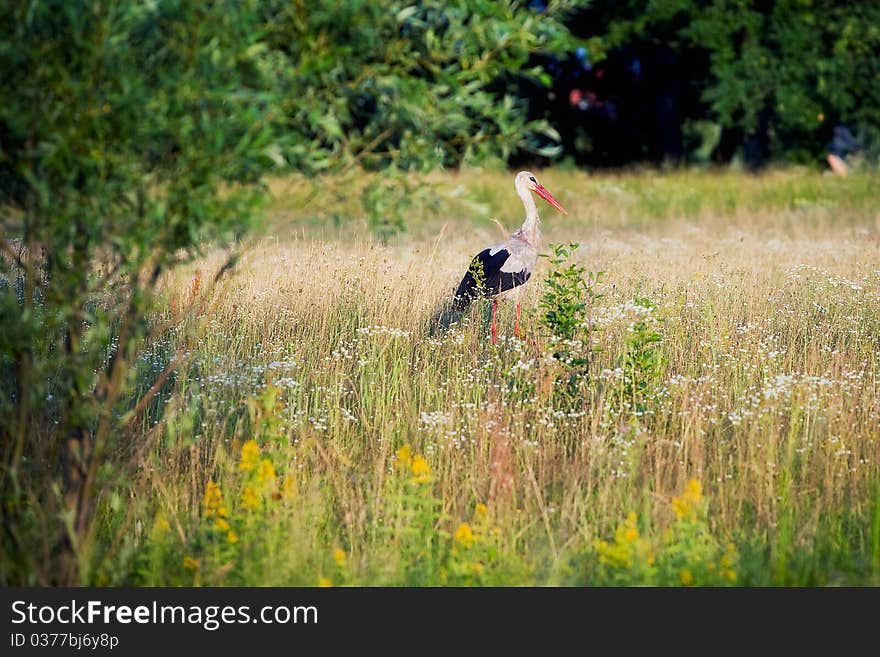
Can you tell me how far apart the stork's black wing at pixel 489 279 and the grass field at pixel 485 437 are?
275 millimetres

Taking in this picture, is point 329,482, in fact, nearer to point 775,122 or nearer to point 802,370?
point 802,370

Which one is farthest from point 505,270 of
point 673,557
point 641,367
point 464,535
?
point 464,535

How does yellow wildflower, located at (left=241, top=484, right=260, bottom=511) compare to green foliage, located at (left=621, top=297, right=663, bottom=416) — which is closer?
yellow wildflower, located at (left=241, top=484, right=260, bottom=511)

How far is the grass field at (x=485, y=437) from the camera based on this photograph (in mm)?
5262

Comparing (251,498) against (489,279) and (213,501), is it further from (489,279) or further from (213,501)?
(489,279)

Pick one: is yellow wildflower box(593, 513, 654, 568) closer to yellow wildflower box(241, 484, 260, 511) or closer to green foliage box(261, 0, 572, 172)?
yellow wildflower box(241, 484, 260, 511)

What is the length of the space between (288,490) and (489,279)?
446 cm

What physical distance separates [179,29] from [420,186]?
3.93 ft

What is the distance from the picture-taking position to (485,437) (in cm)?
645

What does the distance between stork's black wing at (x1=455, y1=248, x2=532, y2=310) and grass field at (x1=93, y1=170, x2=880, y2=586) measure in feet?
0.90

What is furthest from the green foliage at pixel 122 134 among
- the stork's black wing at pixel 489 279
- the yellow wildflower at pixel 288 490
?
the stork's black wing at pixel 489 279

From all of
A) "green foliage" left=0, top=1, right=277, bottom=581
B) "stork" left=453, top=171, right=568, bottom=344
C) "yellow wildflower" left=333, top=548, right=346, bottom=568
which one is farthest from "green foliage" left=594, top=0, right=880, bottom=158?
"green foliage" left=0, top=1, right=277, bottom=581

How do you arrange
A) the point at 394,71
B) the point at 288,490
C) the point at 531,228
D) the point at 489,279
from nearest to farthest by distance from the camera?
the point at 394,71, the point at 288,490, the point at 489,279, the point at 531,228

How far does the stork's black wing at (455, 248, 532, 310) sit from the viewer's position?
30.5 ft
